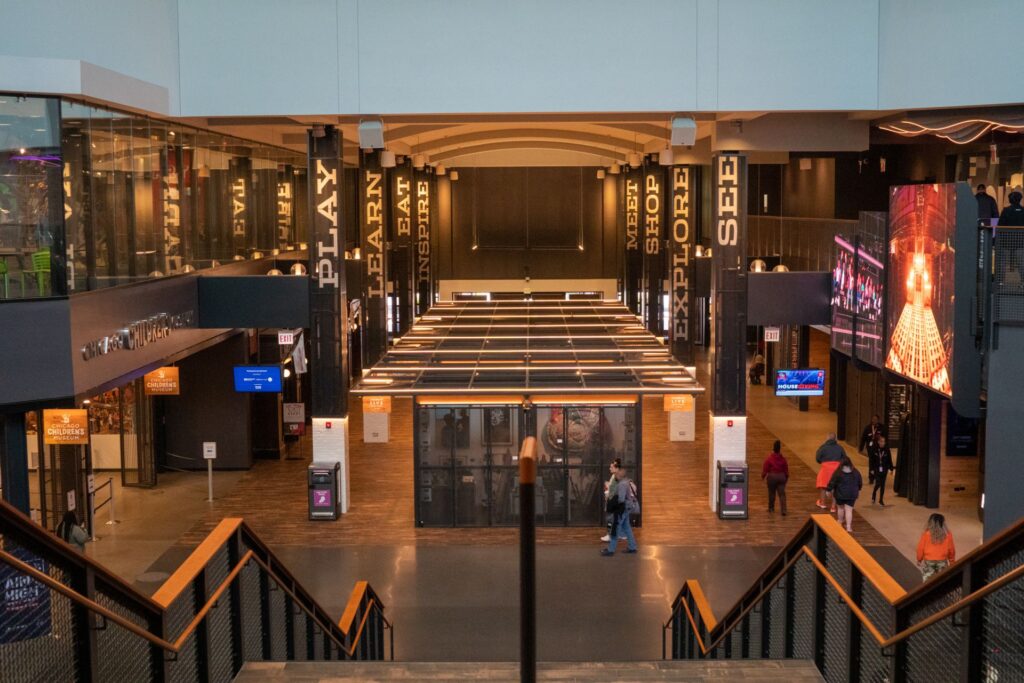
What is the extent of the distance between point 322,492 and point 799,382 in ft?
27.5

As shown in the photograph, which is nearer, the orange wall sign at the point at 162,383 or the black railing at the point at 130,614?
the black railing at the point at 130,614

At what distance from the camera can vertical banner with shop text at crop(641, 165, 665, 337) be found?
97.7ft

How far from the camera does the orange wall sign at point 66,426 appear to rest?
649 inches

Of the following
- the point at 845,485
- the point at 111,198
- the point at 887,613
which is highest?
the point at 111,198

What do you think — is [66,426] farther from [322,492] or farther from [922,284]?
[922,284]

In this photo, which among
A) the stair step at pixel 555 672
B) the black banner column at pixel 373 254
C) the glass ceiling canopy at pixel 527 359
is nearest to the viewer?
the stair step at pixel 555 672

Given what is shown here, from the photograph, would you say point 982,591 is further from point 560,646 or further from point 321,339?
point 321,339

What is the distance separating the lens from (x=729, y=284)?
1980 cm

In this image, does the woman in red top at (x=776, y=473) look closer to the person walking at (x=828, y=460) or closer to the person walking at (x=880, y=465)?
the person walking at (x=828, y=460)

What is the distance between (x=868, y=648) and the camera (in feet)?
19.3

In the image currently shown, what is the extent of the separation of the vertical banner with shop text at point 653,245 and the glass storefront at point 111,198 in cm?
994

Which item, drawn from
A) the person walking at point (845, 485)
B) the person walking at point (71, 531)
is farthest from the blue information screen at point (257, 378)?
the person walking at point (845, 485)

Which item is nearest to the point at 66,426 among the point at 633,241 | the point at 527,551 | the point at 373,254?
the point at 373,254

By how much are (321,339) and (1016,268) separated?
11.0 m
